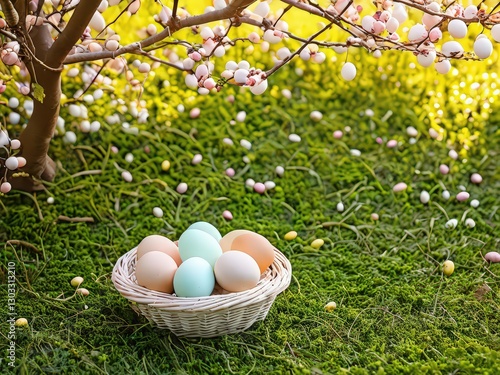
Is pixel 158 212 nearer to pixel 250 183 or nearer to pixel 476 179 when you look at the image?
pixel 250 183

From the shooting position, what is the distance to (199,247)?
1.92 m

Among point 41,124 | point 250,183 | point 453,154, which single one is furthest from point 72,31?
point 453,154

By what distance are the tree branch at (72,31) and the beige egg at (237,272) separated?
0.77 metres

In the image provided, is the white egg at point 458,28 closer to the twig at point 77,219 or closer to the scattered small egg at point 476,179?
the scattered small egg at point 476,179

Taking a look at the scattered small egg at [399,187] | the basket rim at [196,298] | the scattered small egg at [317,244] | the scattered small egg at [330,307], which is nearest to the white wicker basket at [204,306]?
the basket rim at [196,298]

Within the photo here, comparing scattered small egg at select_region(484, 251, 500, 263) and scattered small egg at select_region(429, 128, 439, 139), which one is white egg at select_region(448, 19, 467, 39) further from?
scattered small egg at select_region(429, 128, 439, 139)

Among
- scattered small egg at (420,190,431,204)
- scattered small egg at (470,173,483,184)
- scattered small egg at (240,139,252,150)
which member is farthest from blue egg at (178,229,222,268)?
scattered small egg at (470,173,483,184)

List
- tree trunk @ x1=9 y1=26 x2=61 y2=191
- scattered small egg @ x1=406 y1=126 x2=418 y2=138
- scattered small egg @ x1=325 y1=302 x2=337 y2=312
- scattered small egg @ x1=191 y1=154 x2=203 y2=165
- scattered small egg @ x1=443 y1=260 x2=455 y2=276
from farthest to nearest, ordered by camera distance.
Result: scattered small egg @ x1=406 y1=126 x2=418 y2=138 < scattered small egg @ x1=191 y1=154 x2=203 y2=165 < scattered small egg @ x1=443 y1=260 x2=455 y2=276 < tree trunk @ x1=9 y1=26 x2=61 y2=191 < scattered small egg @ x1=325 y1=302 x2=337 y2=312

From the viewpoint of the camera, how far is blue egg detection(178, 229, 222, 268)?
1914 millimetres

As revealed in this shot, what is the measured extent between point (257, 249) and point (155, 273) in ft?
0.98

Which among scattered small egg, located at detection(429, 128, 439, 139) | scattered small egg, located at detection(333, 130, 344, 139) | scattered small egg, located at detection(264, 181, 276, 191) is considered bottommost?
scattered small egg, located at detection(264, 181, 276, 191)

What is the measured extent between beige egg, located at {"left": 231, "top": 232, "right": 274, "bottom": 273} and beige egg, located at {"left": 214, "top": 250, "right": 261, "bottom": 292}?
0.25 ft

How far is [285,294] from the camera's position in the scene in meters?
2.14

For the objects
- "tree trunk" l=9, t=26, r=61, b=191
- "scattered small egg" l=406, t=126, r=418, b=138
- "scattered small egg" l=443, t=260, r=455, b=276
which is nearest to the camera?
"tree trunk" l=9, t=26, r=61, b=191
